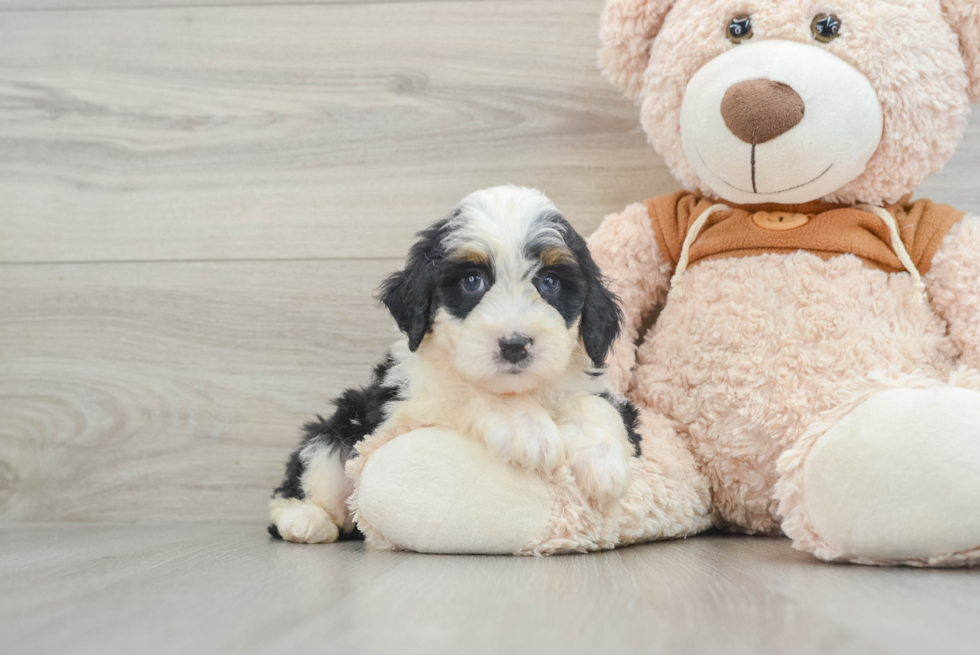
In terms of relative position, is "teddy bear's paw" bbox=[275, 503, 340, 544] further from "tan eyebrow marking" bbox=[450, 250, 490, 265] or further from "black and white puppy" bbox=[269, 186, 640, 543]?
"tan eyebrow marking" bbox=[450, 250, 490, 265]

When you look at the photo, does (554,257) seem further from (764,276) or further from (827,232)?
(827,232)

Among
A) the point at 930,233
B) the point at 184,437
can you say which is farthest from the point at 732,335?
the point at 184,437

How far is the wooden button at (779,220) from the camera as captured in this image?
5.15 feet

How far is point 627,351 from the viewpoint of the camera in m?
1.64

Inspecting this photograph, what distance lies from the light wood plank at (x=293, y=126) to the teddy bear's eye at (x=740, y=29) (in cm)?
49

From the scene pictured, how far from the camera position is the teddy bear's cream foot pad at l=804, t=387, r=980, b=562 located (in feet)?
3.53

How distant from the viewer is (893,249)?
1.54m

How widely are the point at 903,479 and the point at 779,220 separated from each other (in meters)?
0.65

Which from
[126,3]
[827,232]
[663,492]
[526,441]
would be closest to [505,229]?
[526,441]

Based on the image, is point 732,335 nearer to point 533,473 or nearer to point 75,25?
point 533,473

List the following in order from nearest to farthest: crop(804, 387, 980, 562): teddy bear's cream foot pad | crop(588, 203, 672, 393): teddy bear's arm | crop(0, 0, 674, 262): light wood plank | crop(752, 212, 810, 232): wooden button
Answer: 1. crop(804, 387, 980, 562): teddy bear's cream foot pad
2. crop(752, 212, 810, 232): wooden button
3. crop(588, 203, 672, 393): teddy bear's arm
4. crop(0, 0, 674, 262): light wood plank

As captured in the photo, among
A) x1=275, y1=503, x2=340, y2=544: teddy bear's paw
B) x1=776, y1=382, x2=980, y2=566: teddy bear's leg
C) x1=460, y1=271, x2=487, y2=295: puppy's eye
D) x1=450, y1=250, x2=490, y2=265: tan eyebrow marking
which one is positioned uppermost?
x1=450, y1=250, x2=490, y2=265: tan eyebrow marking

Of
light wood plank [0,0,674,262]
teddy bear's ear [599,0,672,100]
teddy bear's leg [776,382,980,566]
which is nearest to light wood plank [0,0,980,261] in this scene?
light wood plank [0,0,674,262]

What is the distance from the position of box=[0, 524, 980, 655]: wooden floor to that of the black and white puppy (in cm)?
19
